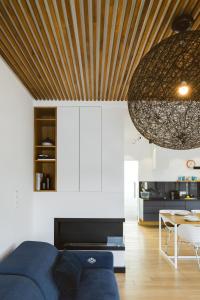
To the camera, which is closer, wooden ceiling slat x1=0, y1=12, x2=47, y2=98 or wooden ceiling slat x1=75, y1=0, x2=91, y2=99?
wooden ceiling slat x1=75, y1=0, x2=91, y2=99

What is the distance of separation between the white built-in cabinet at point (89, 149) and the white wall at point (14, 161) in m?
0.58

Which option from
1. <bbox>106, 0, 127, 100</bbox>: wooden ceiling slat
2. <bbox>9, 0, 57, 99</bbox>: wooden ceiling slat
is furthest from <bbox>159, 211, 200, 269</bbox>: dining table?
<bbox>9, 0, 57, 99</bbox>: wooden ceiling slat

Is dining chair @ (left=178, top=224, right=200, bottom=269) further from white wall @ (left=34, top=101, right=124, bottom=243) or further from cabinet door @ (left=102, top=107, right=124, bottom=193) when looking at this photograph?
cabinet door @ (left=102, top=107, right=124, bottom=193)

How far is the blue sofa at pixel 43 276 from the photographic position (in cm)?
210

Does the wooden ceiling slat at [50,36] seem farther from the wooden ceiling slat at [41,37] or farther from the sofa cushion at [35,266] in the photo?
the sofa cushion at [35,266]

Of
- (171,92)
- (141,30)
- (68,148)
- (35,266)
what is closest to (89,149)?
(68,148)

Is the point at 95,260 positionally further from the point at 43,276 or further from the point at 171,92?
the point at 171,92

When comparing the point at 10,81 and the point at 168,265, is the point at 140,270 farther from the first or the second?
the point at 10,81

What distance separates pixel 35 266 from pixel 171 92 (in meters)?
2.07

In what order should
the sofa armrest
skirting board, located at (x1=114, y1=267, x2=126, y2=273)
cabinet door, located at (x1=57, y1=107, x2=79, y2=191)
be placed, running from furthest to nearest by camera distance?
1. cabinet door, located at (x1=57, y1=107, x2=79, y2=191)
2. skirting board, located at (x1=114, y1=267, x2=126, y2=273)
3. the sofa armrest

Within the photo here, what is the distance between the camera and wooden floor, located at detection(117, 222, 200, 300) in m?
3.64

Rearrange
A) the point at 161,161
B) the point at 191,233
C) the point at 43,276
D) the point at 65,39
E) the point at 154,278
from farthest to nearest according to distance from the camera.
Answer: the point at 161,161 → the point at 191,233 → the point at 154,278 → the point at 43,276 → the point at 65,39

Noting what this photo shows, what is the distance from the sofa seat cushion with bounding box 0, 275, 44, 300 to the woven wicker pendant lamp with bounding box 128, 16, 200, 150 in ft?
4.88

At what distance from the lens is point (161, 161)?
28.9 ft
